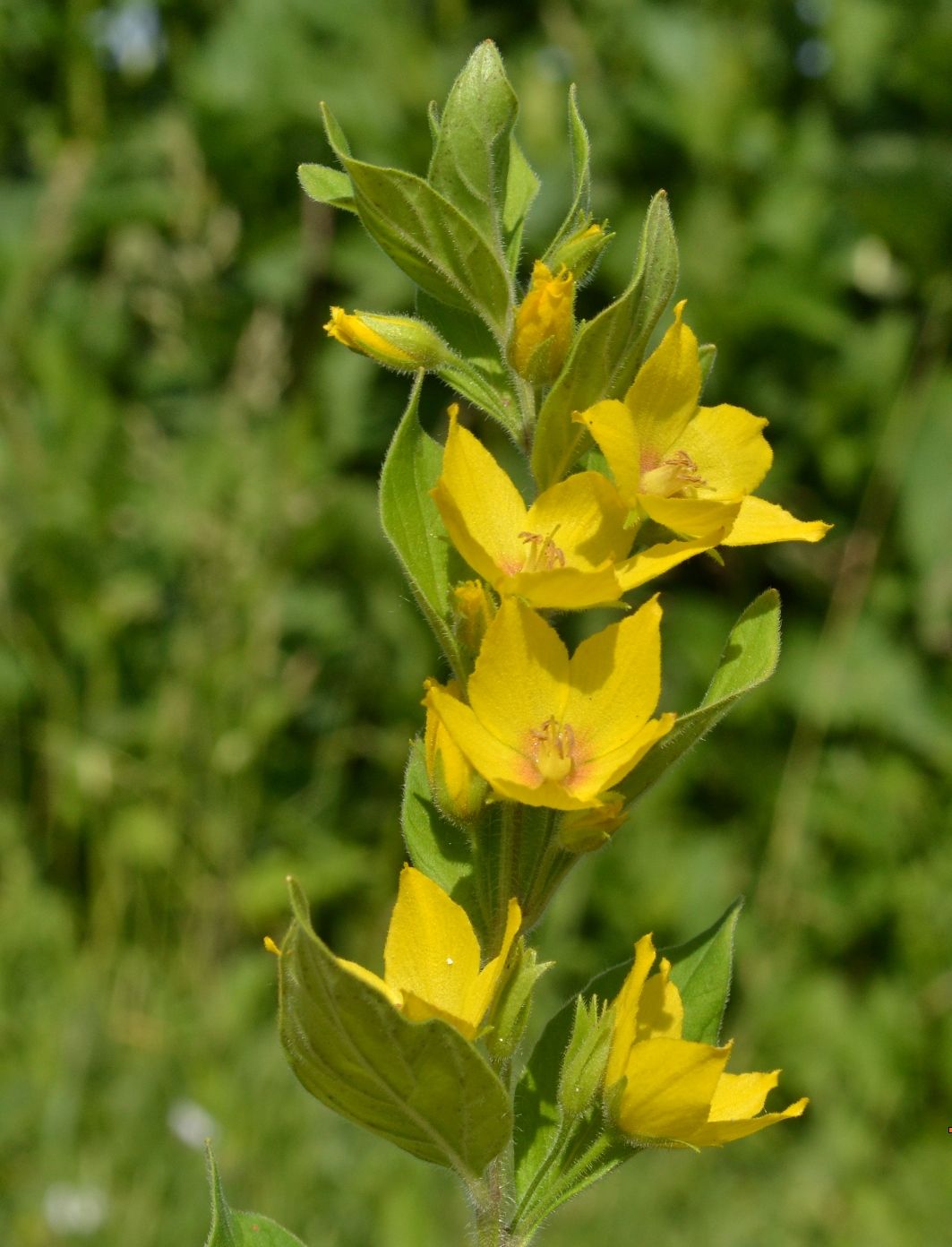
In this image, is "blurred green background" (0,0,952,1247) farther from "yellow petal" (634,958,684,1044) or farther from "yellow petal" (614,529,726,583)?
"yellow petal" (614,529,726,583)

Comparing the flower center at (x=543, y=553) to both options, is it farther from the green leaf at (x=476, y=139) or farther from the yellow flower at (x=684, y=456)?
the green leaf at (x=476, y=139)

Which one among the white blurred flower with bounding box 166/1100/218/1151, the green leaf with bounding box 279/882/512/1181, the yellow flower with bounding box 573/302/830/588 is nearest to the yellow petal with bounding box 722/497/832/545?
the yellow flower with bounding box 573/302/830/588

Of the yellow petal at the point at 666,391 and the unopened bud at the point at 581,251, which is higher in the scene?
the unopened bud at the point at 581,251

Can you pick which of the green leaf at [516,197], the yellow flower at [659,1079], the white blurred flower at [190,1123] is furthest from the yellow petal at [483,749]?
the white blurred flower at [190,1123]

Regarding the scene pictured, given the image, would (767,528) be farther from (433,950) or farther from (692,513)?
(433,950)

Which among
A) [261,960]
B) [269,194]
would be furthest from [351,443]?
[261,960]

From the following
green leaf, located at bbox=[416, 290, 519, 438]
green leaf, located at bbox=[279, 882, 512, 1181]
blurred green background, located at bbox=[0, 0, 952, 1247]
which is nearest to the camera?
green leaf, located at bbox=[279, 882, 512, 1181]
